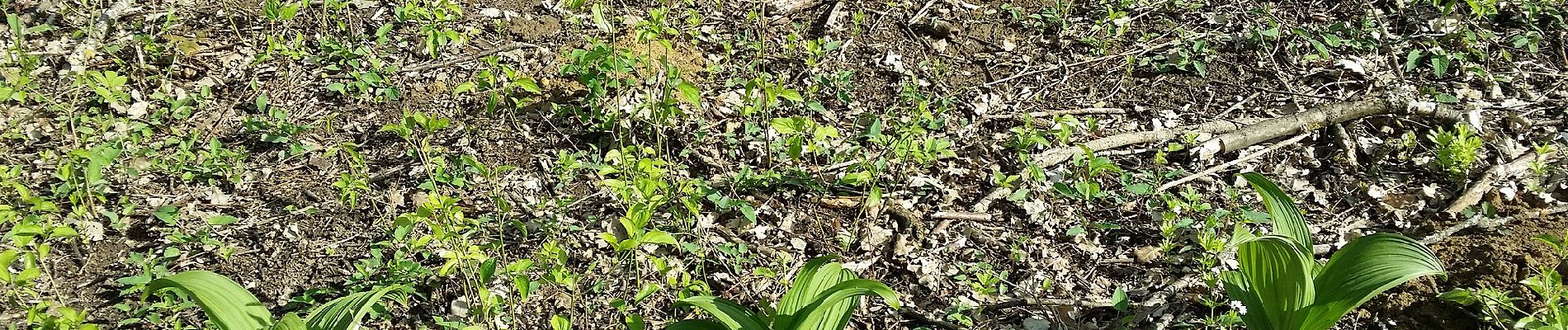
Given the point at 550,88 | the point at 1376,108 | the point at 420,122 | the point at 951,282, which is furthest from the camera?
the point at 550,88

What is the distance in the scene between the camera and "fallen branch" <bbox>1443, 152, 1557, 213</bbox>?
2.92 meters

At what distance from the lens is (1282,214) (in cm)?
235

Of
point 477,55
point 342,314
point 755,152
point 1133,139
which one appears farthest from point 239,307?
point 1133,139

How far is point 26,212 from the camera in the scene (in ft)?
9.52

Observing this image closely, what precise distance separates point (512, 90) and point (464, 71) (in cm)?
29

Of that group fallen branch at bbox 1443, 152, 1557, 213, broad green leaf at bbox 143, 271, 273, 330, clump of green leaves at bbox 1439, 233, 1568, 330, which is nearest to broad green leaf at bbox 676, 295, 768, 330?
broad green leaf at bbox 143, 271, 273, 330

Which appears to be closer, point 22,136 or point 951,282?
point 951,282

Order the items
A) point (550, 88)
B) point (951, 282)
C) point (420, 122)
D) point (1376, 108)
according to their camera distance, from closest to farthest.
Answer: point (951, 282), point (420, 122), point (1376, 108), point (550, 88)

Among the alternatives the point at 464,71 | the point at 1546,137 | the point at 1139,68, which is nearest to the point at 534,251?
the point at 464,71

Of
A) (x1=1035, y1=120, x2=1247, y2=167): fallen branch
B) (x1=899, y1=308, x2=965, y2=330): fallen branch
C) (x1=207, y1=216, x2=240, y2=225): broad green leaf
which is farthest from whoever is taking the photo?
(x1=1035, y1=120, x2=1247, y2=167): fallen branch

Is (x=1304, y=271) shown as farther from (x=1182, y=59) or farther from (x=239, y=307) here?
(x=239, y=307)

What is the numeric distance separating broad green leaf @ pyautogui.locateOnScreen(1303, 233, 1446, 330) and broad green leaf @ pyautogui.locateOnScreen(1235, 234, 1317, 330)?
4 cm

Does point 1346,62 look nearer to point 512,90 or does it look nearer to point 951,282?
point 951,282

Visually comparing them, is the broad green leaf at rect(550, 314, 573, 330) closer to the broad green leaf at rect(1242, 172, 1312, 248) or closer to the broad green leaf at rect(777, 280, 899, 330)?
the broad green leaf at rect(777, 280, 899, 330)
